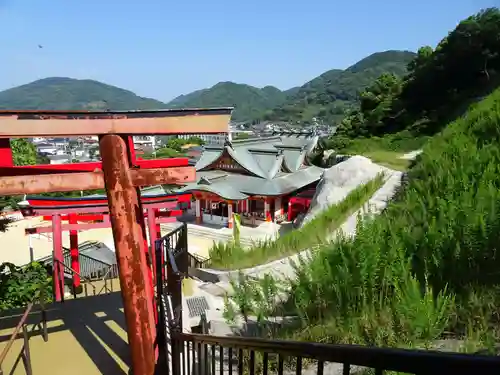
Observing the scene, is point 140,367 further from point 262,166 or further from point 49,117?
point 262,166

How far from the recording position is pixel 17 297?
7.94m

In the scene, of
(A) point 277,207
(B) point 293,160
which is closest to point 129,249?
(A) point 277,207

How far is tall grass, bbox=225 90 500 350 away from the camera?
10.5ft

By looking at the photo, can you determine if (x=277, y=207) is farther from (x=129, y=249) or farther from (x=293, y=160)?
(x=129, y=249)

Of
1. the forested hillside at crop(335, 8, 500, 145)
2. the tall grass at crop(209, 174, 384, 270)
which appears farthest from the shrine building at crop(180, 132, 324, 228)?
the tall grass at crop(209, 174, 384, 270)

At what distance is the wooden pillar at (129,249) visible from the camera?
12.4ft

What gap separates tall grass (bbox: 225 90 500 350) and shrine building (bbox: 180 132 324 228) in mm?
19441

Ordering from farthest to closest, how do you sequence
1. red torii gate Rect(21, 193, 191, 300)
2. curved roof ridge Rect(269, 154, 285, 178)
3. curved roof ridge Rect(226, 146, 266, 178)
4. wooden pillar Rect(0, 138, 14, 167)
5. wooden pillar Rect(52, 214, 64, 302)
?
curved roof ridge Rect(269, 154, 285, 178)
curved roof ridge Rect(226, 146, 266, 178)
red torii gate Rect(21, 193, 191, 300)
wooden pillar Rect(52, 214, 64, 302)
wooden pillar Rect(0, 138, 14, 167)

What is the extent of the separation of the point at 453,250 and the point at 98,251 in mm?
15034

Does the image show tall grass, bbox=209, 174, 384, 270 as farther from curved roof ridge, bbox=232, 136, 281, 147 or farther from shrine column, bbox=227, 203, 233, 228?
curved roof ridge, bbox=232, 136, 281, 147

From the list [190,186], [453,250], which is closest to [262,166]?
[190,186]

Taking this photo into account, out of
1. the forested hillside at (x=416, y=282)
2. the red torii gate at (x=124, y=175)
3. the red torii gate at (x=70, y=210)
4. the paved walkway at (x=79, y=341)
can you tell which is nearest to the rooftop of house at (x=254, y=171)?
the red torii gate at (x=70, y=210)

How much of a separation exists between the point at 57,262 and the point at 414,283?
7.13 metres

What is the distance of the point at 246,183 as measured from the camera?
84.2ft
